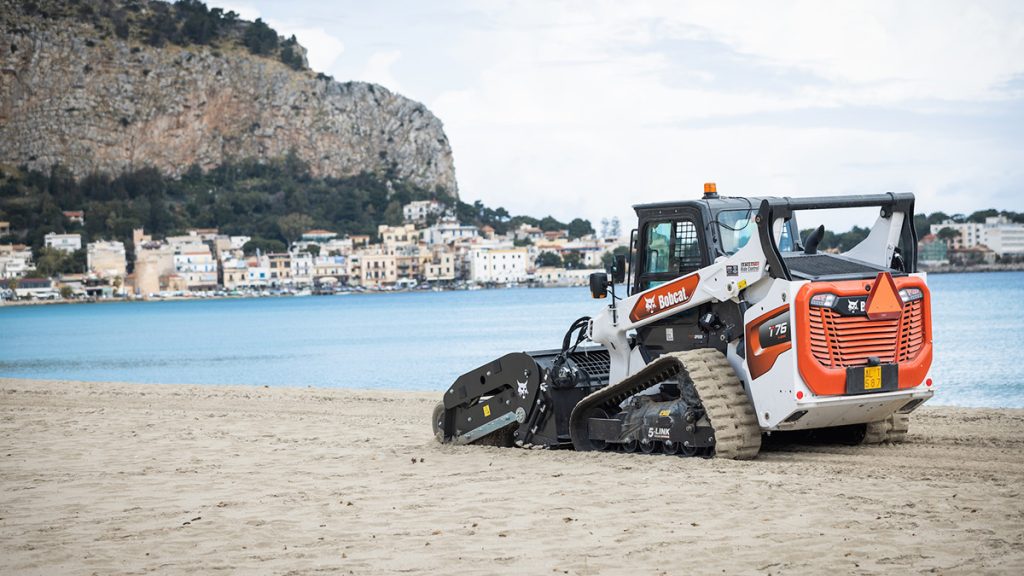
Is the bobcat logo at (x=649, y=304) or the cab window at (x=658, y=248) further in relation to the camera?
the cab window at (x=658, y=248)

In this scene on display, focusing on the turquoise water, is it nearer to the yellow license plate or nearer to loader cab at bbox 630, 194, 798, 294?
loader cab at bbox 630, 194, 798, 294

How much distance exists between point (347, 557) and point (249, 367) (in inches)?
1695

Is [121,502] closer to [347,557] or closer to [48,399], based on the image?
[347,557]

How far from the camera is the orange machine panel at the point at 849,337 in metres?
10.4

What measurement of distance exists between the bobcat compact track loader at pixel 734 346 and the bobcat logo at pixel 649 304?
0.4 inches

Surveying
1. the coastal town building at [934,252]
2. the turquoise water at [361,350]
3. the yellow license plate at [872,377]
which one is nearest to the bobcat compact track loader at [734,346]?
the yellow license plate at [872,377]

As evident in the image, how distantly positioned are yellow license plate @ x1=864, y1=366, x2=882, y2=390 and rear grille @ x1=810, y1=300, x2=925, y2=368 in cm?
8

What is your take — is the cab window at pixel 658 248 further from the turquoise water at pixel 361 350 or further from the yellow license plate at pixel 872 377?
the turquoise water at pixel 361 350

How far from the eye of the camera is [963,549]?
7.90 m

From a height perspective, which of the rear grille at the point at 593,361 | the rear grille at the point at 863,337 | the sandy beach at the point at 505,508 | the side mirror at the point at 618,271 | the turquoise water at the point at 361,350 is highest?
the side mirror at the point at 618,271

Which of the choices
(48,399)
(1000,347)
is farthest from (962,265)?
(48,399)

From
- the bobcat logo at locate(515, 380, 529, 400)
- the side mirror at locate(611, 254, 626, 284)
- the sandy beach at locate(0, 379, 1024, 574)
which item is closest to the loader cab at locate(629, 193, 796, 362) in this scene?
the side mirror at locate(611, 254, 626, 284)

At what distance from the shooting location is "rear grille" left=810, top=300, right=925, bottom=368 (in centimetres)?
1046

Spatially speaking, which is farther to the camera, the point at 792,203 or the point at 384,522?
the point at 792,203
